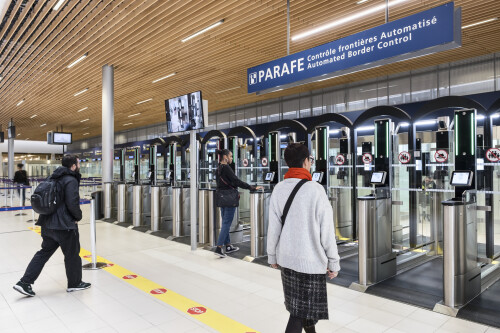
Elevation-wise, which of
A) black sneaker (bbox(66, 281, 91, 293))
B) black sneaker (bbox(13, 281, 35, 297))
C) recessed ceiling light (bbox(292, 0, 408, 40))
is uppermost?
recessed ceiling light (bbox(292, 0, 408, 40))

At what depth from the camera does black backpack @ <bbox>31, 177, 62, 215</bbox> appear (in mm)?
3365

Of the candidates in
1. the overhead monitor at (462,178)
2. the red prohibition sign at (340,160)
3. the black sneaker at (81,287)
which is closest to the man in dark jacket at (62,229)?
the black sneaker at (81,287)

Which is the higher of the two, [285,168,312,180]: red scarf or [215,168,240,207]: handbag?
[285,168,312,180]: red scarf

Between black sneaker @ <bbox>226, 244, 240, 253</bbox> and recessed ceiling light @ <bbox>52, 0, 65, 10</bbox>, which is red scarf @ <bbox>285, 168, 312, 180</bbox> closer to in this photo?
black sneaker @ <bbox>226, 244, 240, 253</bbox>

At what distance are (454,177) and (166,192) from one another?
5.66 meters

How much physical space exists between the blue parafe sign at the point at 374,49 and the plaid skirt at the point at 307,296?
2302 millimetres

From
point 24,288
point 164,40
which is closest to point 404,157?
point 164,40

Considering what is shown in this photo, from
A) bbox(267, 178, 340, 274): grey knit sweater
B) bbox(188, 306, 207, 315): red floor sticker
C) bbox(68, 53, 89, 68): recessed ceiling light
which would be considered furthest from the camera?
bbox(68, 53, 89, 68): recessed ceiling light

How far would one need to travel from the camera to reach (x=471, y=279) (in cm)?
349

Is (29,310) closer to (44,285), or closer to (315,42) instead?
(44,285)

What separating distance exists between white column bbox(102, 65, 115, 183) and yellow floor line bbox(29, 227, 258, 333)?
442cm

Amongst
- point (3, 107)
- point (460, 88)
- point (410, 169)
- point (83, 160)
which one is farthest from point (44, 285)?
point (83, 160)

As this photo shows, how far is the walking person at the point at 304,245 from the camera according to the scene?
78.2 inches

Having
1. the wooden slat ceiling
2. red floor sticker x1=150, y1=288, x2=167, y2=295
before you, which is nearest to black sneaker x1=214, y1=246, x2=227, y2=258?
red floor sticker x1=150, y1=288, x2=167, y2=295
